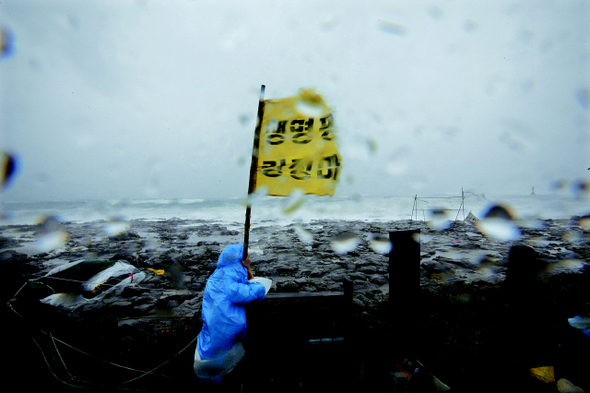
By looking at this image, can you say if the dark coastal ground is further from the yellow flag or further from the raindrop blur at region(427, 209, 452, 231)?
the raindrop blur at region(427, 209, 452, 231)

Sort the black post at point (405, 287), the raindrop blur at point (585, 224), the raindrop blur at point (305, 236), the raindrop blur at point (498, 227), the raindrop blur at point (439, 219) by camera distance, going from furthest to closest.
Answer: the raindrop blur at point (439, 219)
the raindrop blur at point (585, 224)
the raindrop blur at point (498, 227)
the raindrop blur at point (305, 236)
the black post at point (405, 287)

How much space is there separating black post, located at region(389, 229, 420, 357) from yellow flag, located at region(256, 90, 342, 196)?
1.05 m

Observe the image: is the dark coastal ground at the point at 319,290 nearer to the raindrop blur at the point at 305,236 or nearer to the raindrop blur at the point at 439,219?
the raindrop blur at the point at 305,236

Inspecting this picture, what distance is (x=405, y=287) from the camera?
2902mm

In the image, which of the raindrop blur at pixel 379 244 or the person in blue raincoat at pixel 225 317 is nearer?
the person in blue raincoat at pixel 225 317

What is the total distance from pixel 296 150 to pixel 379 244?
9.69 m

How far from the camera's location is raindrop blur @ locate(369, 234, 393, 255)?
10.1 metres

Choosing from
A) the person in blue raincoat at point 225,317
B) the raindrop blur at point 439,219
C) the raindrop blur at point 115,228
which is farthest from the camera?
the raindrop blur at point 439,219

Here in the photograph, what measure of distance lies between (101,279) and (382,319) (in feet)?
18.0

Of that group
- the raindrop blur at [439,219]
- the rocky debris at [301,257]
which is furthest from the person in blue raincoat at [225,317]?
the raindrop blur at [439,219]

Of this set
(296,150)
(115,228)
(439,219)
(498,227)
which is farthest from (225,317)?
(439,219)

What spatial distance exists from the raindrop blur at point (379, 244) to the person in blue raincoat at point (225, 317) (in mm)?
8094

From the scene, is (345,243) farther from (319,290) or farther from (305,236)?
(319,290)

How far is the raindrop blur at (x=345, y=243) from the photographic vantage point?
10.1 metres
